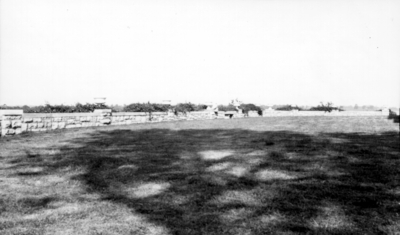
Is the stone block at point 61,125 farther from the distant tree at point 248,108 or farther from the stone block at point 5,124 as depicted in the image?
the distant tree at point 248,108

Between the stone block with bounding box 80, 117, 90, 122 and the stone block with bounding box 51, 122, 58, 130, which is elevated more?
the stone block with bounding box 80, 117, 90, 122

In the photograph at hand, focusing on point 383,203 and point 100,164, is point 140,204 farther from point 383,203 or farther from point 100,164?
point 383,203

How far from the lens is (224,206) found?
14.3ft

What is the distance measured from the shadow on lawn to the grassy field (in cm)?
1

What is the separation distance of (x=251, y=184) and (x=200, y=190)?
0.89 metres

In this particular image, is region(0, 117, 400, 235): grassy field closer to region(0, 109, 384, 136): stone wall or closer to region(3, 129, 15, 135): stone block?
region(3, 129, 15, 135): stone block

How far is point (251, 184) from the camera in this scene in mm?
5379

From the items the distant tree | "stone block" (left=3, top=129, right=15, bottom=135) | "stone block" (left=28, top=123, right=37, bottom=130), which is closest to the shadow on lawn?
"stone block" (left=3, top=129, right=15, bottom=135)

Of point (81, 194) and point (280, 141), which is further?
point (280, 141)

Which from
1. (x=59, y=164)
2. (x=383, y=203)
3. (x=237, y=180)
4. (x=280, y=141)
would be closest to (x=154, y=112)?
(x=280, y=141)

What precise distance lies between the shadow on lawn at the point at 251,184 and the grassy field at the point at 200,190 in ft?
0.05

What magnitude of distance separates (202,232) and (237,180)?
217cm

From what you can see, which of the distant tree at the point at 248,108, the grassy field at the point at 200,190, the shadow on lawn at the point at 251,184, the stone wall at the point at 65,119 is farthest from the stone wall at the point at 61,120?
the distant tree at the point at 248,108

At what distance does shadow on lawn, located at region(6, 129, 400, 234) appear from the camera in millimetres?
3828
